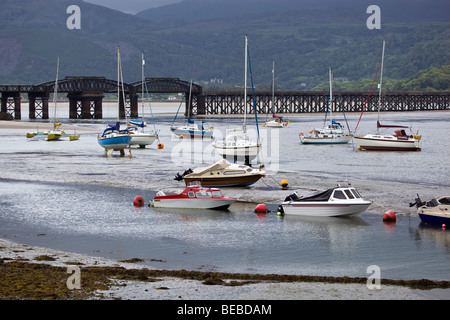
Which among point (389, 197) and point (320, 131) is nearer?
point (389, 197)

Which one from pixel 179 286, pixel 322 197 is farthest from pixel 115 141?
pixel 179 286

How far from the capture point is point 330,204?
35.5 m

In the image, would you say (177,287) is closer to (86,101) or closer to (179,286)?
(179,286)

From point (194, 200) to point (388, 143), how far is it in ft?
144

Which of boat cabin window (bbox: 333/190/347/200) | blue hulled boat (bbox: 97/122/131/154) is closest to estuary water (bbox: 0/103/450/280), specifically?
boat cabin window (bbox: 333/190/347/200)

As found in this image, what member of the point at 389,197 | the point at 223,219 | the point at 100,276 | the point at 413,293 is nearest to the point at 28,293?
the point at 100,276

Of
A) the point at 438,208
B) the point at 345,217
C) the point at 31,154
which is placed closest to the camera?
the point at 438,208

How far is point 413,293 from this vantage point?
22.2 meters

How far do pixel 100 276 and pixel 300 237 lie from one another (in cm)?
1085

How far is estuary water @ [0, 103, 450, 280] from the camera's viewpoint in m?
27.0

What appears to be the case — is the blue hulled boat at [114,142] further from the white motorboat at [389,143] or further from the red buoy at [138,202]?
the red buoy at [138,202]
